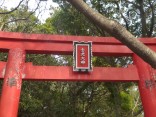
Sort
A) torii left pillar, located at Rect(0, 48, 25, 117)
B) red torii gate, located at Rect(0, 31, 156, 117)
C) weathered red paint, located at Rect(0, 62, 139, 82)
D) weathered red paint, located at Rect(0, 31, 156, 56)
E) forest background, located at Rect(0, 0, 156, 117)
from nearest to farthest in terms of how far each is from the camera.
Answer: torii left pillar, located at Rect(0, 48, 25, 117)
red torii gate, located at Rect(0, 31, 156, 117)
weathered red paint, located at Rect(0, 62, 139, 82)
weathered red paint, located at Rect(0, 31, 156, 56)
forest background, located at Rect(0, 0, 156, 117)

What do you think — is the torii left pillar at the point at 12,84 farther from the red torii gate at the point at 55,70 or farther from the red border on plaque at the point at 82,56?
the red border on plaque at the point at 82,56

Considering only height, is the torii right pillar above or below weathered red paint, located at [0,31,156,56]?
below

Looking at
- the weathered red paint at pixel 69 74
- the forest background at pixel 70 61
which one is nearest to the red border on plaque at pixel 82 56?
the weathered red paint at pixel 69 74

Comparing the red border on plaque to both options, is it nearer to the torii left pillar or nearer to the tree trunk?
the torii left pillar

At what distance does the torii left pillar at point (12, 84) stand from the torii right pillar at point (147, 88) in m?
2.64

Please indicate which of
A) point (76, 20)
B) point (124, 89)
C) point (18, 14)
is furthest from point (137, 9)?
point (18, 14)

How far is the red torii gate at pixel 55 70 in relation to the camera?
5008mm

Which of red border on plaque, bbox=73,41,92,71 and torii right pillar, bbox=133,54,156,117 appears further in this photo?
red border on plaque, bbox=73,41,92,71

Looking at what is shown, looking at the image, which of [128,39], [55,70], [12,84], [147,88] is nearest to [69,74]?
[55,70]

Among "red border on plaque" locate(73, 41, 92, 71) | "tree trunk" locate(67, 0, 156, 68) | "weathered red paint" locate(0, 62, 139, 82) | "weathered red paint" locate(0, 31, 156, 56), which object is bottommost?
"tree trunk" locate(67, 0, 156, 68)

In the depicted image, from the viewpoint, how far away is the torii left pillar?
4787 mm

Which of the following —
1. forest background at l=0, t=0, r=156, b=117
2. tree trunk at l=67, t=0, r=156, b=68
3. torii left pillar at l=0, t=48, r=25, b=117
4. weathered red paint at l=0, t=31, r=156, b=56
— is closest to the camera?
tree trunk at l=67, t=0, r=156, b=68

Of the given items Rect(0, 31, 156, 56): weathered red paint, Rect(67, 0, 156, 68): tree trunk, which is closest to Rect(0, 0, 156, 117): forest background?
Rect(0, 31, 156, 56): weathered red paint

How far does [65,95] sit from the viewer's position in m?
9.24
